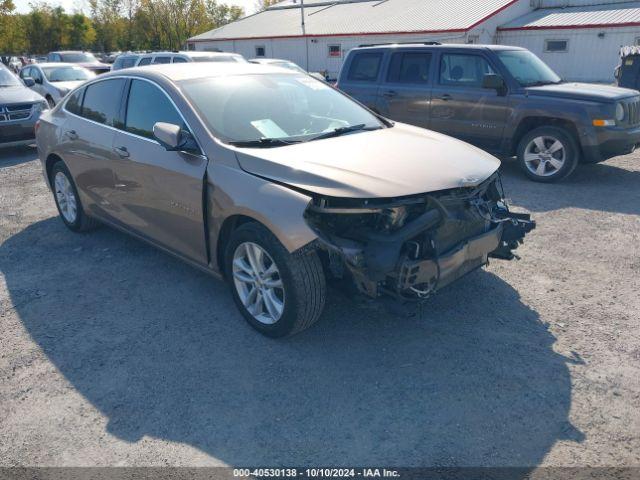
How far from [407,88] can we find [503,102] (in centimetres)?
163

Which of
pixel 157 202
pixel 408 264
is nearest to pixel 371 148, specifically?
pixel 408 264

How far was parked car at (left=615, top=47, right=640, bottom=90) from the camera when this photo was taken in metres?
12.9

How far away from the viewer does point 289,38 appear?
3159 centimetres

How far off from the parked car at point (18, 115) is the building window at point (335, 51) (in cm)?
2121

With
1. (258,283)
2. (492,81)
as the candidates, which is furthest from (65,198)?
(492,81)

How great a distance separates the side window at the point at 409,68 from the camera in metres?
8.56

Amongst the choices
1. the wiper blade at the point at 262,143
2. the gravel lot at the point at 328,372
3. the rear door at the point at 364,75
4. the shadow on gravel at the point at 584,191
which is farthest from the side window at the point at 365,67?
the wiper blade at the point at 262,143

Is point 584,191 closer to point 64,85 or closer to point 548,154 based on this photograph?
point 548,154

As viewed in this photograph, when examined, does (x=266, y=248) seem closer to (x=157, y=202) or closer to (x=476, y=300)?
(x=157, y=202)

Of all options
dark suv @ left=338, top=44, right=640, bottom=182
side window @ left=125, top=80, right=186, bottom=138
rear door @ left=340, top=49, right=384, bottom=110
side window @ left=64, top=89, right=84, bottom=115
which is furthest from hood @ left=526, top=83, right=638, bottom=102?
side window @ left=64, top=89, right=84, bottom=115

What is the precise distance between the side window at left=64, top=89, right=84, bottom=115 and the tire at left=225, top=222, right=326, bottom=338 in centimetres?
280

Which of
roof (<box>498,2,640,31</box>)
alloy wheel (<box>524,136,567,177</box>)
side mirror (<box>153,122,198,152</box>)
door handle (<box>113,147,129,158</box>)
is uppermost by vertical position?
roof (<box>498,2,640,31</box>)

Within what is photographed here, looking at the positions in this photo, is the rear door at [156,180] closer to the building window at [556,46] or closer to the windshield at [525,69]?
the windshield at [525,69]

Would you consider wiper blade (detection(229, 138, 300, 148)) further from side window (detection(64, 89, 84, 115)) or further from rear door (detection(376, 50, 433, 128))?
rear door (detection(376, 50, 433, 128))
